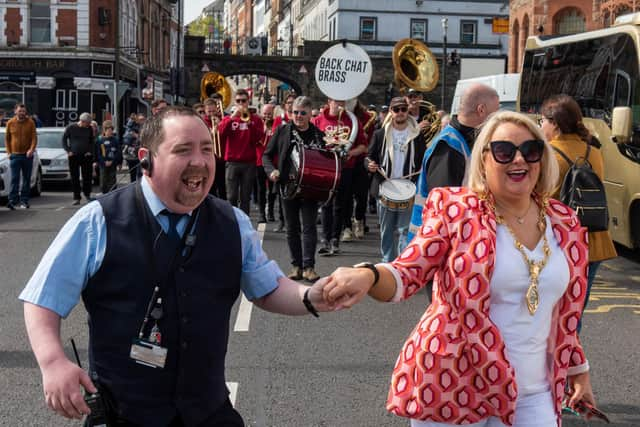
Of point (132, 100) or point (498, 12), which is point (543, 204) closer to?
point (132, 100)

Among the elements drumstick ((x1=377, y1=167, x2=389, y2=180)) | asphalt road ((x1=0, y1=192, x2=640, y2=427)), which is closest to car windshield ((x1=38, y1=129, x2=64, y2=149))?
asphalt road ((x1=0, y1=192, x2=640, y2=427))

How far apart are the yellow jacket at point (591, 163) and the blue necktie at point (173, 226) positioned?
3182 millimetres

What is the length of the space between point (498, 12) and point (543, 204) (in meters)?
78.1

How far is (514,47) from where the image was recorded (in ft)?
146

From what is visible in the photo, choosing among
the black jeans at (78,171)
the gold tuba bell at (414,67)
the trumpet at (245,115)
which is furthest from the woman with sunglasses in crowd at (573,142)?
the black jeans at (78,171)

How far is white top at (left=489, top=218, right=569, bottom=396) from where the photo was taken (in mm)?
3139

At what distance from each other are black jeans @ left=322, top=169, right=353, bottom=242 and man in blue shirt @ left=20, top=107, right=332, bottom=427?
8170 millimetres

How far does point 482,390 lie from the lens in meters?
3.11

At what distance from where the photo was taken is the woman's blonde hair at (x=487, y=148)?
3336 mm

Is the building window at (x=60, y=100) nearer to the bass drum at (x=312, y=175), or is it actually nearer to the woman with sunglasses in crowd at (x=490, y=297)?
the bass drum at (x=312, y=175)

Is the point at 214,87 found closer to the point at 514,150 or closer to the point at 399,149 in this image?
the point at 399,149

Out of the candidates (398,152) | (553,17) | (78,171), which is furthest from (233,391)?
(553,17)

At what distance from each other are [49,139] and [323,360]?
715 inches

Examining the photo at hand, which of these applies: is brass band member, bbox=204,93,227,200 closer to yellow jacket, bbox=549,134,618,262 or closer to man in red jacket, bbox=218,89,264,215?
man in red jacket, bbox=218,89,264,215
